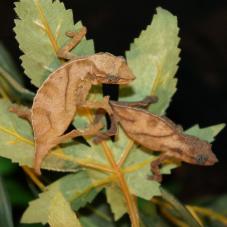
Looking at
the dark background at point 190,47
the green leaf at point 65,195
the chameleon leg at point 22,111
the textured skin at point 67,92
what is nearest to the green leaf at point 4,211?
the green leaf at point 65,195

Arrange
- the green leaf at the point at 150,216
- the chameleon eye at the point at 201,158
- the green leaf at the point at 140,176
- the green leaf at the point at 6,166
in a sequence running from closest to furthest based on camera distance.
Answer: the green leaf at the point at 140,176 → the green leaf at the point at 150,216 → the chameleon eye at the point at 201,158 → the green leaf at the point at 6,166

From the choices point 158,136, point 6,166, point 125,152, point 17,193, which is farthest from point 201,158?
point 17,193

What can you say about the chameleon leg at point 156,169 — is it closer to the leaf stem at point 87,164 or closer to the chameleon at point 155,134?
the chameleon at point 155,134

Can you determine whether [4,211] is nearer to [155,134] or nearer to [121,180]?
[121,180]

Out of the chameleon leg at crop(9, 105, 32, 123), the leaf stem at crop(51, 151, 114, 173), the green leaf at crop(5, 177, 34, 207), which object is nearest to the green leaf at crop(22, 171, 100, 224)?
the leaf stem at crop(51, 151, 114, 173)

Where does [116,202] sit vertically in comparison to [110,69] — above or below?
below

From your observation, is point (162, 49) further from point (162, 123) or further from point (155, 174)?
point (155, 174)
